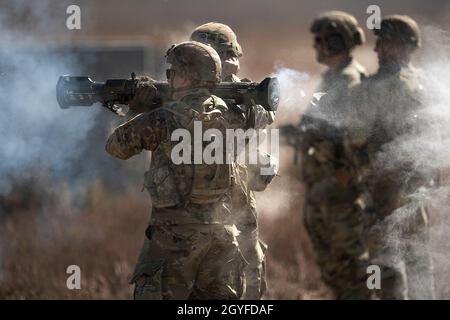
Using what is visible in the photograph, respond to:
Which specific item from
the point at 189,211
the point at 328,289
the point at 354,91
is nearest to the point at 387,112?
the point at 354,91

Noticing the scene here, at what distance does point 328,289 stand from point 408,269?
157cm

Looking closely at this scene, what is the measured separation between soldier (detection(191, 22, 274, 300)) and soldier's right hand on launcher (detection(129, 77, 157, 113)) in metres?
0.71

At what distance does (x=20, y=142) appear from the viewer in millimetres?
8492

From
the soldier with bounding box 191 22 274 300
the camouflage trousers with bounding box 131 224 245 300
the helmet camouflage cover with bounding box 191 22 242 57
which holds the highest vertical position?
the helmet camouflage cover with bounding box 191 22 242 57

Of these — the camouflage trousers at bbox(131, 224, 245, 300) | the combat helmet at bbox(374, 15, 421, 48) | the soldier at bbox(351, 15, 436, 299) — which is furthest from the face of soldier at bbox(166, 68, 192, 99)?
the combat helmet at bbox(374, 15, 421, 48)

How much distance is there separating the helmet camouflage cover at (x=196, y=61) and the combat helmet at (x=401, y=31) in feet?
9.50

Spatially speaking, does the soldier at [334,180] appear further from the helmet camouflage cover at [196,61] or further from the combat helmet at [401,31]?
the helmet camouflage cover at [196,61]

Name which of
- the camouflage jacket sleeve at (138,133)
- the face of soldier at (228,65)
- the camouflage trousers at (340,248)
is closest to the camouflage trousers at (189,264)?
the camouflage jacket sleeve at (138,133)

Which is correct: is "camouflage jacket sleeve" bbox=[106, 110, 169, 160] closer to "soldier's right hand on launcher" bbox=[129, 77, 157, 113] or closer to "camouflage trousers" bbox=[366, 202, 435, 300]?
"soldier's right hand on launcher" bbox=[129, 77, 157, 113]

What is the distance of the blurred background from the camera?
855cm

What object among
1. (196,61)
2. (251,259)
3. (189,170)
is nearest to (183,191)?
(189,170)

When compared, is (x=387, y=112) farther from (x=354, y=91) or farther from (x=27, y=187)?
(x=27, y=187)
